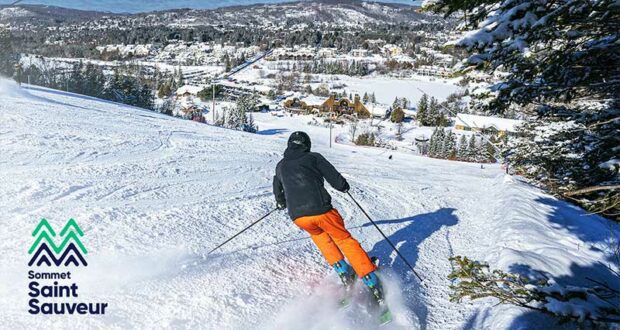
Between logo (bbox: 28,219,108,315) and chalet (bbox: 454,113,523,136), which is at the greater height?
chalet (bbox: 454,113,523,136)

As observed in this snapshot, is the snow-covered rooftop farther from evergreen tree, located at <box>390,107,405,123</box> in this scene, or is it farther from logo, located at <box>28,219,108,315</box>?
evergreen tree, located at <box>390,107,405,123</box>

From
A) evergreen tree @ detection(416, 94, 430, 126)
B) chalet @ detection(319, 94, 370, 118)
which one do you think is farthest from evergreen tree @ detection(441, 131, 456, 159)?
chalet @ detection(319, 94, 370, 118)

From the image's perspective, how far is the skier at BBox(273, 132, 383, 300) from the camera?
418 centimetres

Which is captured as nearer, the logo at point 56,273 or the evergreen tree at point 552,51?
the evergreen tree at point 552,51

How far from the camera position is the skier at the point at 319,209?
418cm

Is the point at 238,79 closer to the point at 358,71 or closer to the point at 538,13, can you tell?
the point at 358,71

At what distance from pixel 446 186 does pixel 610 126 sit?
21.3 ft

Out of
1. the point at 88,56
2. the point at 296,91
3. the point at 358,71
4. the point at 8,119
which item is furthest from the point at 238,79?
the point at 8,119

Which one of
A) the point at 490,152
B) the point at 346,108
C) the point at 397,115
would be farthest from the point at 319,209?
the point at 346,108

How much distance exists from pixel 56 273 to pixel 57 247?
1.82 feet

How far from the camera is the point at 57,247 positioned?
15.1 ft

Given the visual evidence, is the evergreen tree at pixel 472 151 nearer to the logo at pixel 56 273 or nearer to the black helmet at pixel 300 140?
the black helmet at pixel 300 140

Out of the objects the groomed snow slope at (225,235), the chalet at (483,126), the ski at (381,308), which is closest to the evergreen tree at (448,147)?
the chalet at (483,126)

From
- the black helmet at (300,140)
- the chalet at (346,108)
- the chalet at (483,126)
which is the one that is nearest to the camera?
the black helmet at (300,140)
